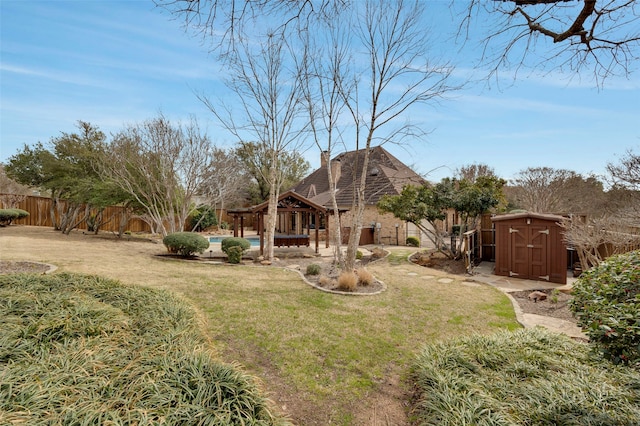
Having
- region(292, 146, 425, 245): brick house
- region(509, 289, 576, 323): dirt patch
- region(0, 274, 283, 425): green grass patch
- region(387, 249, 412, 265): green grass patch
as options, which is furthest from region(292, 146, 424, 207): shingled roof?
region(0, 274, 283, 425): green grass patch

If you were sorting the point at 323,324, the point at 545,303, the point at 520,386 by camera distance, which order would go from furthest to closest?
1. the point at 545,303
2. the point at 323,324
3. the point at 520,386

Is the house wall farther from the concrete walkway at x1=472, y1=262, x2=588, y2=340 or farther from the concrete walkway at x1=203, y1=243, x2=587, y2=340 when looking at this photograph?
the concrete walkway at x1=472, y1=262, x2=588, y2=340

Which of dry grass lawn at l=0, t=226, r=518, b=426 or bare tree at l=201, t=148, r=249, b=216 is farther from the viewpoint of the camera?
bare tree at l=201, t=148, r=249, b=216

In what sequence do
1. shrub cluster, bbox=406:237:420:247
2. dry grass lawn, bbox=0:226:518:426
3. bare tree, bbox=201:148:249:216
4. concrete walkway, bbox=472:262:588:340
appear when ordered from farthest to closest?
shrub cluster, bbox=406:237:420:247 → bare tree, bbox=201:148:249:216 → concrete walkway, bbox=472:262:588:340 → dry grass lawn, bbox=0:226:518:426

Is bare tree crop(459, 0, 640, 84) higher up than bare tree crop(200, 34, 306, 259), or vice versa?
bare tree crop(200, 34, 306, 259)

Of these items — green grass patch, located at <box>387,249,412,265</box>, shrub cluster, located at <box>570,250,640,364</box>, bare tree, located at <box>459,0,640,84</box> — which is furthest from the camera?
green grass patch, located at <box>387,249,412,265</box>

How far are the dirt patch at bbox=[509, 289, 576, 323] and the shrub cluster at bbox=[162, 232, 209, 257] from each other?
445 inches

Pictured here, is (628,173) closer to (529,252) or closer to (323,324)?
(529,252)

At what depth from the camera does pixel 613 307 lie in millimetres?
2430

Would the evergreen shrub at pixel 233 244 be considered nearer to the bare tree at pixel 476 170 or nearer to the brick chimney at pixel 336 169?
the brick chimney at pixel 336 169

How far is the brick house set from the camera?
63.5 feet

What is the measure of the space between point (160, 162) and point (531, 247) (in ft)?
51.6

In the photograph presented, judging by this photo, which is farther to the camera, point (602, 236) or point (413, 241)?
point (413, 241)

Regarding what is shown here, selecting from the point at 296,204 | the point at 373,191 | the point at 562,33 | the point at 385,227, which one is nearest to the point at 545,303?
the point at 562,33
